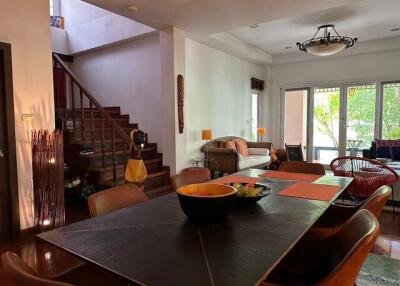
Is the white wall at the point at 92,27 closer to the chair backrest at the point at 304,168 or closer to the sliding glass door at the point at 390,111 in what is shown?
the chair backrest at the point at 304,168

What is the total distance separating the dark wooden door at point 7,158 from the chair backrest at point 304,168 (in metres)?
2.68

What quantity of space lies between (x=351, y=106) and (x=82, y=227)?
7.15 m

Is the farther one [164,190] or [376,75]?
[376,75]

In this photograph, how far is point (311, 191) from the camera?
185 centimetres

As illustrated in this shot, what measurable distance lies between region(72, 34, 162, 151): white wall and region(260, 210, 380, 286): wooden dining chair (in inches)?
166

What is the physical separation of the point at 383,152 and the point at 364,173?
2.78 metres

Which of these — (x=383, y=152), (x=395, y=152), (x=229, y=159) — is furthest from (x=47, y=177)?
(x=395, y=152)

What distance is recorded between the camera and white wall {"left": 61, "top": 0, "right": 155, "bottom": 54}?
5559mm

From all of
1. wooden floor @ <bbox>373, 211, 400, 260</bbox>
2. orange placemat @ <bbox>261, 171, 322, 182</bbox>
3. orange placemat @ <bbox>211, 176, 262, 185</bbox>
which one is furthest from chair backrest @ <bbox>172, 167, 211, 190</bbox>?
wooden floor @ <bbox>373, 211, 400, 260</bbox>

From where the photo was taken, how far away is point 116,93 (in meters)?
6.21

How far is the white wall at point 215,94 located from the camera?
535cm

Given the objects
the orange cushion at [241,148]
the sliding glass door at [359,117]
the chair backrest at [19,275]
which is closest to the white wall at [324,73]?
the sliding glass door at [359,117]

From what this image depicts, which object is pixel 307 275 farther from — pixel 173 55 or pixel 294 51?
pixel 294 51

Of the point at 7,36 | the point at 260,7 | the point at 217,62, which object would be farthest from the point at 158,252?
the point at 217,62
